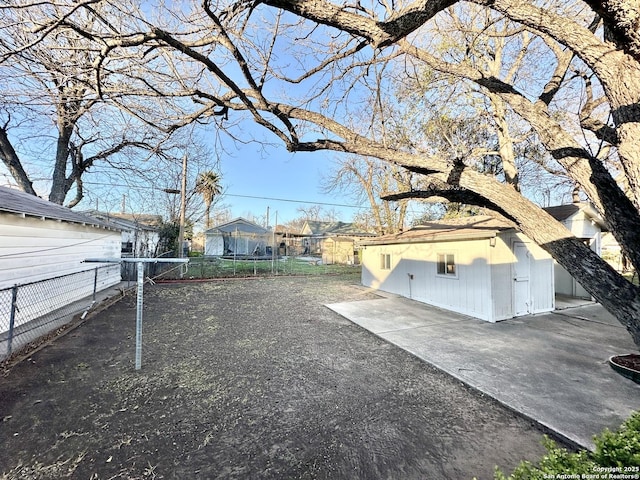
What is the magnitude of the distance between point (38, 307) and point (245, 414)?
20.8ft

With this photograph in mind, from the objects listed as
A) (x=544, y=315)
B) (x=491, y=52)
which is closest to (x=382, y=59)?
(x=491, y=52)

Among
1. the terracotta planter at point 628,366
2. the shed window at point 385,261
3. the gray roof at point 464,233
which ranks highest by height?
the gray roof at point 464,233

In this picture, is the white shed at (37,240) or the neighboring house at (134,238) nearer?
the white shed at (37,240)

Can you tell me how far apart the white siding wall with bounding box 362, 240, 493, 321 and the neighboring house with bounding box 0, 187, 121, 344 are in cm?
788

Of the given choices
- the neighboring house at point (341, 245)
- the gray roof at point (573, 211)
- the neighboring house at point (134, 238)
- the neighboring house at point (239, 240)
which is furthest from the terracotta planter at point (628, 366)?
the neighboring house at point (239, 240)

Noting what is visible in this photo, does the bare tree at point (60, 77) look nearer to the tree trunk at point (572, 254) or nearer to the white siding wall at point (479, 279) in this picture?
the tree trunk at point (572, 254)

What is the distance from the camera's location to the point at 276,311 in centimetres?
746

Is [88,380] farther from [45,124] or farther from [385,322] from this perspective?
[45,124]

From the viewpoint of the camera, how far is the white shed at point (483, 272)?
21.4 ft

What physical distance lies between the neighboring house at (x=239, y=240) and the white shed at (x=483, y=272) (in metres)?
15.7

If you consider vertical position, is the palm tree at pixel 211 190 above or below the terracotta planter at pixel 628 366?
above

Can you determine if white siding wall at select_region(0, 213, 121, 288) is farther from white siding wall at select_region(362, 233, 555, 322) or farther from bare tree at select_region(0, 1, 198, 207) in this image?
white siding wall at select_region(362, 233, 555, 322)

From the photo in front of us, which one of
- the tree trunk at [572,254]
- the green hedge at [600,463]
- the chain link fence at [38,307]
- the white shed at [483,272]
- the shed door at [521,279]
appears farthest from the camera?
the shed door at [521,279]

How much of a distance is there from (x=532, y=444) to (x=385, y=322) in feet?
13.0
